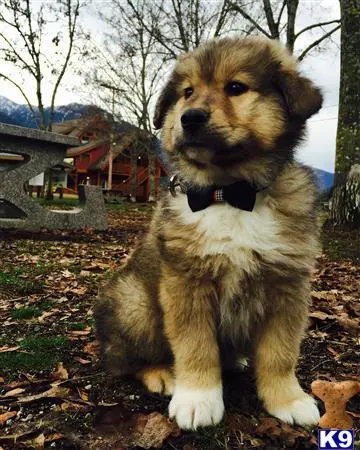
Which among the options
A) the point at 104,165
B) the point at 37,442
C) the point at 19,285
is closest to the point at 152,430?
the point at 37,442

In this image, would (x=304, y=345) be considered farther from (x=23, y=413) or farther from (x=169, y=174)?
(x=23, y=413)

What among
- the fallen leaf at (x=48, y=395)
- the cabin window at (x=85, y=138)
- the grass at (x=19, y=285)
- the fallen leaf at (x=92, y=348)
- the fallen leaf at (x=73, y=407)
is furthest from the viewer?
the cabin window at (x=85, y=138)

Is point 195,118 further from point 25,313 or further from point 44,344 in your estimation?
point 25,313

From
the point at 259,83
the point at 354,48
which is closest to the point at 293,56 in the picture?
the point at 259,83

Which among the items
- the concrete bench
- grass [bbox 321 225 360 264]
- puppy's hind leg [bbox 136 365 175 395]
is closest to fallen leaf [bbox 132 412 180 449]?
Result: puppy's hind leg [bbox 136 365 175 395]

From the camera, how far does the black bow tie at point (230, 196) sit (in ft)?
7.75

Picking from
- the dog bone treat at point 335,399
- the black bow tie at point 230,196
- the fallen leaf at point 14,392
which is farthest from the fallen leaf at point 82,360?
the dog bone treat at point 335,399

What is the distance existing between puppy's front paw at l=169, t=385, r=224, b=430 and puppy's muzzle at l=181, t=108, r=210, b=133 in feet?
4.27

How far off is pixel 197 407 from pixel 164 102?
182 centimetres

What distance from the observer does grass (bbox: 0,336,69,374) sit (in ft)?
9.61

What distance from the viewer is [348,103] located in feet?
28.8

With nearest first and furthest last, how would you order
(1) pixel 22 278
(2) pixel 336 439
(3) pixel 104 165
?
(2) pixel 336 439, (1) pixel 22 278, (3) pixel 104 165

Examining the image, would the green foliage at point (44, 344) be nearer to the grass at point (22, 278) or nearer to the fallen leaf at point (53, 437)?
the fallen leaf at point (53, 437)

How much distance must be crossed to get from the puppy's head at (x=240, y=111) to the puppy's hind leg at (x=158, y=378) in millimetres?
1080
